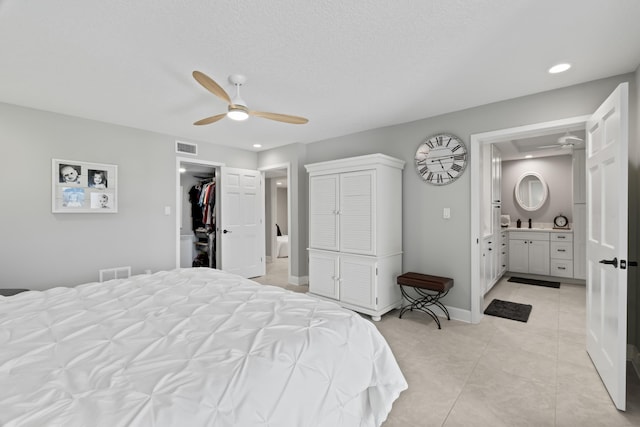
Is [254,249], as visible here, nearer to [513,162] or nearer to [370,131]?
[370,131]

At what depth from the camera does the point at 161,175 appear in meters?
4.18

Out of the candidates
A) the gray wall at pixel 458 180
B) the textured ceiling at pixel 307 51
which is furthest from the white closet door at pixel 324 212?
the textured ceiling at pixel 307 51

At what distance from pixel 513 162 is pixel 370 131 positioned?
3.62 meters

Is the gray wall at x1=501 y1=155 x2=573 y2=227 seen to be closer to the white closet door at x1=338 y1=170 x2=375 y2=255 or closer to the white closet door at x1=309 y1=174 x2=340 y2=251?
the white closet door at x1=338 y1=170 x2=375 y2=255

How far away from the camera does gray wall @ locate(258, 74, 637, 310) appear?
2.70m

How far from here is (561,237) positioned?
4.94 metres

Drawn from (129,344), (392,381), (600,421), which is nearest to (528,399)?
(600,421)

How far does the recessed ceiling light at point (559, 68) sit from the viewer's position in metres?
2.29

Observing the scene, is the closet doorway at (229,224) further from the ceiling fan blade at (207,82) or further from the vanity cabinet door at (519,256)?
the vanity cabinet door at (519,256)

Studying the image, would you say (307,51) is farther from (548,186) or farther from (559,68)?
(548,186)

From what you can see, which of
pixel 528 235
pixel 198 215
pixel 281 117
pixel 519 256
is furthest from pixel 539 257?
pixel 198 215

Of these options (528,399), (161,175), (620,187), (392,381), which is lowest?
(528,399)

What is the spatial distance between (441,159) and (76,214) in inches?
175

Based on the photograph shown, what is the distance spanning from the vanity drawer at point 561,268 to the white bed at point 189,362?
4942mm
